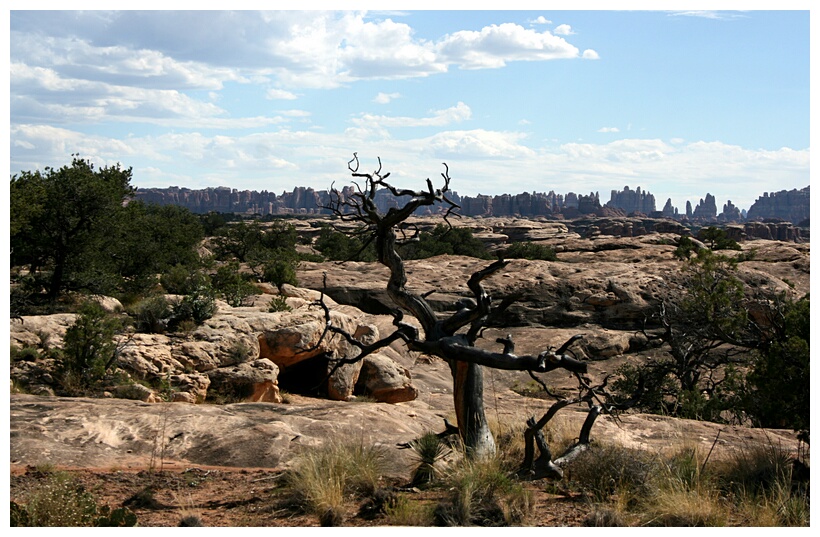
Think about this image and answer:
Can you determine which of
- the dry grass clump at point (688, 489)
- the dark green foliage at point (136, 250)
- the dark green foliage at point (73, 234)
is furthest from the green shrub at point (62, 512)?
the dark green foliage at point (136, 250)

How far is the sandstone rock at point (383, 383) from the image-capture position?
1866cm

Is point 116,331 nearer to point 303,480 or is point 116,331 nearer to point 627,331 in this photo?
point 303,480

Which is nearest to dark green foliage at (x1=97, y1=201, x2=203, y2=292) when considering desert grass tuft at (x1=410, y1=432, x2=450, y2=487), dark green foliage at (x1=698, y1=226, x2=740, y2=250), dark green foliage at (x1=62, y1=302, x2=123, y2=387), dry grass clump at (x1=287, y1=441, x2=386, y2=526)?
dark green foliage at (x1=62, y1=302, x2=123, y2=387)

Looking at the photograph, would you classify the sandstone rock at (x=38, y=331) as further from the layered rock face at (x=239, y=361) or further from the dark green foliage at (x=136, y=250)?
the dark green foliage at (x=136, y=250)

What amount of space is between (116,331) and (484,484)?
1149cm

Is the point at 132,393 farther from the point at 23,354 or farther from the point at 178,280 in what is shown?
the point at 178,280

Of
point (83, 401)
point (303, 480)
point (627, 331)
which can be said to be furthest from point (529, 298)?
point (303, 480)

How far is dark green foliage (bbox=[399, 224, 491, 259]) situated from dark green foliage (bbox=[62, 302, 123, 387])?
2914 cm

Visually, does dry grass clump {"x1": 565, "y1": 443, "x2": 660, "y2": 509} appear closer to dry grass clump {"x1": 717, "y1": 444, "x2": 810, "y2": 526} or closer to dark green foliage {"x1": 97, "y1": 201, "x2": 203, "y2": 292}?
dry grass clump {"x1": 717, "y1": 444, "x2": 810, "y2": 526}

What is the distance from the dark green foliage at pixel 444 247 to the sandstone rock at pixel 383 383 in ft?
76.4

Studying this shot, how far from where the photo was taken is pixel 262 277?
29031 mm

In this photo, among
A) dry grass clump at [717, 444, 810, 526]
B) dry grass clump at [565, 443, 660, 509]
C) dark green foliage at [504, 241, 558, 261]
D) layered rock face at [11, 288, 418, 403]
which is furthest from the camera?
dark green foliage at [504, 241, 558, 261]

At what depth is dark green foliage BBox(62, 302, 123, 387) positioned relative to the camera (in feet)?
44.1

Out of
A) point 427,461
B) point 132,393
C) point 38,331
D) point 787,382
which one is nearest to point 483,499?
point 427,461
